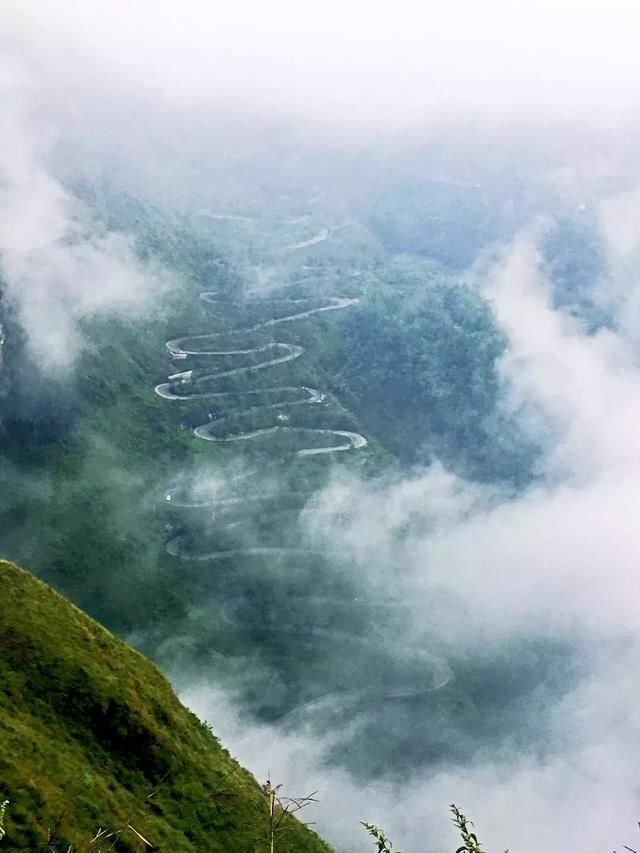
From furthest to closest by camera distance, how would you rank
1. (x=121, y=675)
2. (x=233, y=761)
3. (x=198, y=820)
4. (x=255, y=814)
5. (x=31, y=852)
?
(x=233, y=761) → (x=121, y=675) → (x=255, y=814) → (x=198, y=820) → (x=31, y=852)

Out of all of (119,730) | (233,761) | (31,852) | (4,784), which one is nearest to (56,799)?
(4,784)

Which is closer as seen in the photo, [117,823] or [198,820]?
[117,823]

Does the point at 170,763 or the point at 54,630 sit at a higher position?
the point at 54,630

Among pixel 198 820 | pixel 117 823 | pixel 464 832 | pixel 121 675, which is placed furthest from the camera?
pixel 121 675

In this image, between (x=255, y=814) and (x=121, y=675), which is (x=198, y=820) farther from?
(x=121, y=675)

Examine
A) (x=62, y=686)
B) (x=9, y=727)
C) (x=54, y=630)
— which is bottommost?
(x=9, y=727)

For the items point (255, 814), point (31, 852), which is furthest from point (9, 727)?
point (255, 814)
